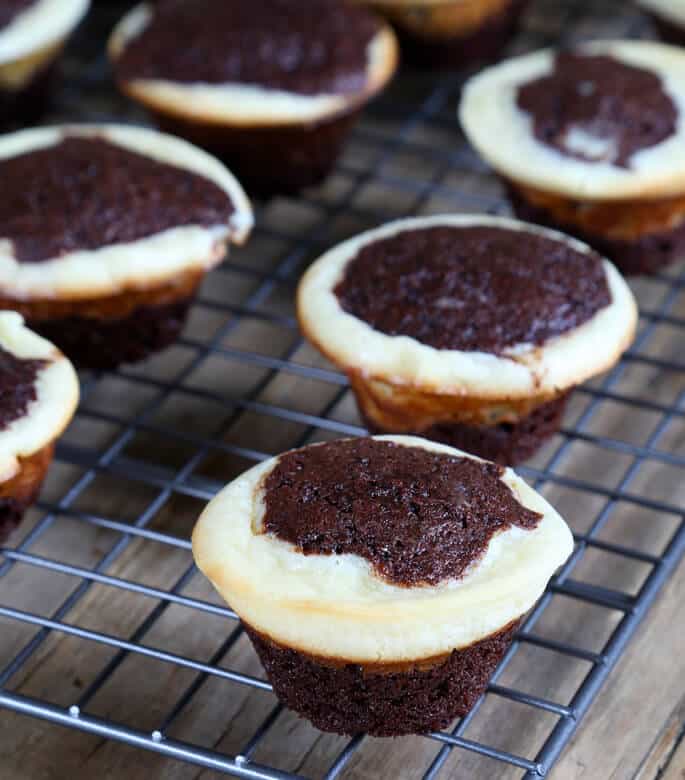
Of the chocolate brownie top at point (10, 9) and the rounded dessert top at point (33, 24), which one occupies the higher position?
the chocolate brownie top at point (10, 9)

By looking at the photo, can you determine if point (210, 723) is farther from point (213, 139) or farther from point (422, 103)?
point (422, 103)

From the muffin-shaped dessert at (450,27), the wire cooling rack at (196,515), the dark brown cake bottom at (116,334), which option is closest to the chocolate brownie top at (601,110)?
the wire cooling rack at (196,515)

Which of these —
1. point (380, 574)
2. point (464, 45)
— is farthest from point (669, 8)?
point (380, 574)

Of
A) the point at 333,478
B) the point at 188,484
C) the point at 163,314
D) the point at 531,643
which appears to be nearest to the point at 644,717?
the point at 531,643

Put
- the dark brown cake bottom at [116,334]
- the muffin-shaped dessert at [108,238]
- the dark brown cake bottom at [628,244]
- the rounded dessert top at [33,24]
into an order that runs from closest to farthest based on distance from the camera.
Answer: the muffin-shaped dessert at [108,238] → the dark brown cake bottom at [116,334] → the dark brown cake bottom at [628,244] → the rounded dessert top at [33,24]

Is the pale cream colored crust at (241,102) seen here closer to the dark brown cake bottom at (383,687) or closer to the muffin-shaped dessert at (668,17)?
the muffin-shaped dessert at (668,17)

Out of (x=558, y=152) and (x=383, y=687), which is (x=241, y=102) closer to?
(x=558, y=152)
